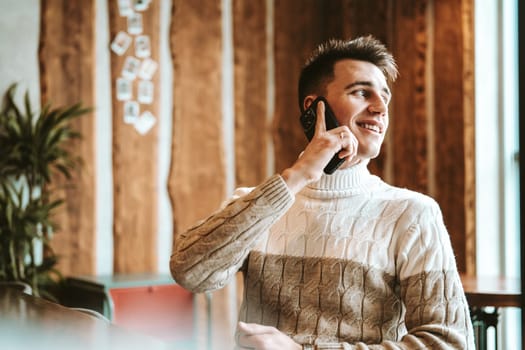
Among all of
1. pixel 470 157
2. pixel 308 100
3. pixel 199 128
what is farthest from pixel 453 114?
pixel 308 100

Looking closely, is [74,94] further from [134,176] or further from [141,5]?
[141,5]

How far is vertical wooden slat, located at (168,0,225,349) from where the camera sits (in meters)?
4.68

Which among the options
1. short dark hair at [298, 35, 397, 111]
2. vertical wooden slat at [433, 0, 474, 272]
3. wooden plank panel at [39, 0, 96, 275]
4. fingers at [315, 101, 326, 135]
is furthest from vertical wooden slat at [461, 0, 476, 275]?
fingers at [315, 101, 326, 135]

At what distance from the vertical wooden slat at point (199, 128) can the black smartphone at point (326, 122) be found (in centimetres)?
302

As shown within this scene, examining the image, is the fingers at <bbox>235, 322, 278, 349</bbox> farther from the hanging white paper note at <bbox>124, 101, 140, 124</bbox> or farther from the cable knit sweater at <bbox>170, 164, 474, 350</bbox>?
the hanging white paper note at <bbox>124, 101, 140, 124</bbox>

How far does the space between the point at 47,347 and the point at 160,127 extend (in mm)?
3642

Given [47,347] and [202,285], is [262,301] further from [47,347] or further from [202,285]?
[47,347]

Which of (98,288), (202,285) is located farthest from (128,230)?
(202,285)

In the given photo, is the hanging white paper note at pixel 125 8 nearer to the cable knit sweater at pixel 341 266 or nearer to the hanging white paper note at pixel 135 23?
the hanging white paper note at pixel 135 23

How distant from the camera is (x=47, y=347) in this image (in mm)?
1053

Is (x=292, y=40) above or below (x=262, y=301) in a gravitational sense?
above

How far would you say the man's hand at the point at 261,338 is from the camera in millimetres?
1289

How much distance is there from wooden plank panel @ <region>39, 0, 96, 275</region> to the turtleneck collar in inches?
112

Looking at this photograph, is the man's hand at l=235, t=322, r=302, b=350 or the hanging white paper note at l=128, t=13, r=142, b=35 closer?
the man's hand at l=235, t=322, r=302, b=350
